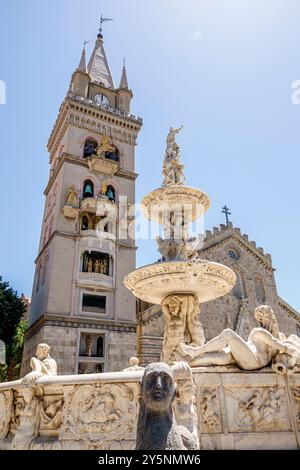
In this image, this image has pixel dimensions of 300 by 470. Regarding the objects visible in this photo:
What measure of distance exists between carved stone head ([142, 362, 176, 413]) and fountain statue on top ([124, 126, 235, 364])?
424cm

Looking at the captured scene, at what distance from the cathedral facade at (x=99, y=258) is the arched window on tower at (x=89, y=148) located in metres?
0.09

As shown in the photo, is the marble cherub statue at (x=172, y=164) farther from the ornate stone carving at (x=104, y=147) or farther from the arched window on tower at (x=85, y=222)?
the ornate stone carving at (x=104, y=147)

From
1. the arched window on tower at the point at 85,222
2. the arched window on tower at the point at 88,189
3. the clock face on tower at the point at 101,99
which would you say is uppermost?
the clock face on tower at the point at 101,99

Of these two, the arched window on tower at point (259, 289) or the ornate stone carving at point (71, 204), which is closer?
the ornate stone carving at point (71, 204)

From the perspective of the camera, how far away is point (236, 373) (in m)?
4.95

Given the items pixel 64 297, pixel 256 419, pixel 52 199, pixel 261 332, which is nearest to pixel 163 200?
pixel 261 332

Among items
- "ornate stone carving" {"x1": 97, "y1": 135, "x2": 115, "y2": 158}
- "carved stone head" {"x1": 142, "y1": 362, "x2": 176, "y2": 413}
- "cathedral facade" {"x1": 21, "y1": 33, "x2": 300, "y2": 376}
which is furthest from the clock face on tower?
"carved stone head" {"x1": 142, "y1": 362, "x2": 176, "y2": 413}

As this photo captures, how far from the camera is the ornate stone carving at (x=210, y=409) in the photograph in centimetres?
468

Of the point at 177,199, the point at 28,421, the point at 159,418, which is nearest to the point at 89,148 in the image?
the point at 177,199

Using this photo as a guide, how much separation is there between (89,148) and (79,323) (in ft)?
52.6

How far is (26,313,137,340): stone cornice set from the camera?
23250 mm

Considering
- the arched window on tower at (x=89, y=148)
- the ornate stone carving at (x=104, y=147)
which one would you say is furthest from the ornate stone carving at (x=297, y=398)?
the arched window on tower at (x=89, y=148)
